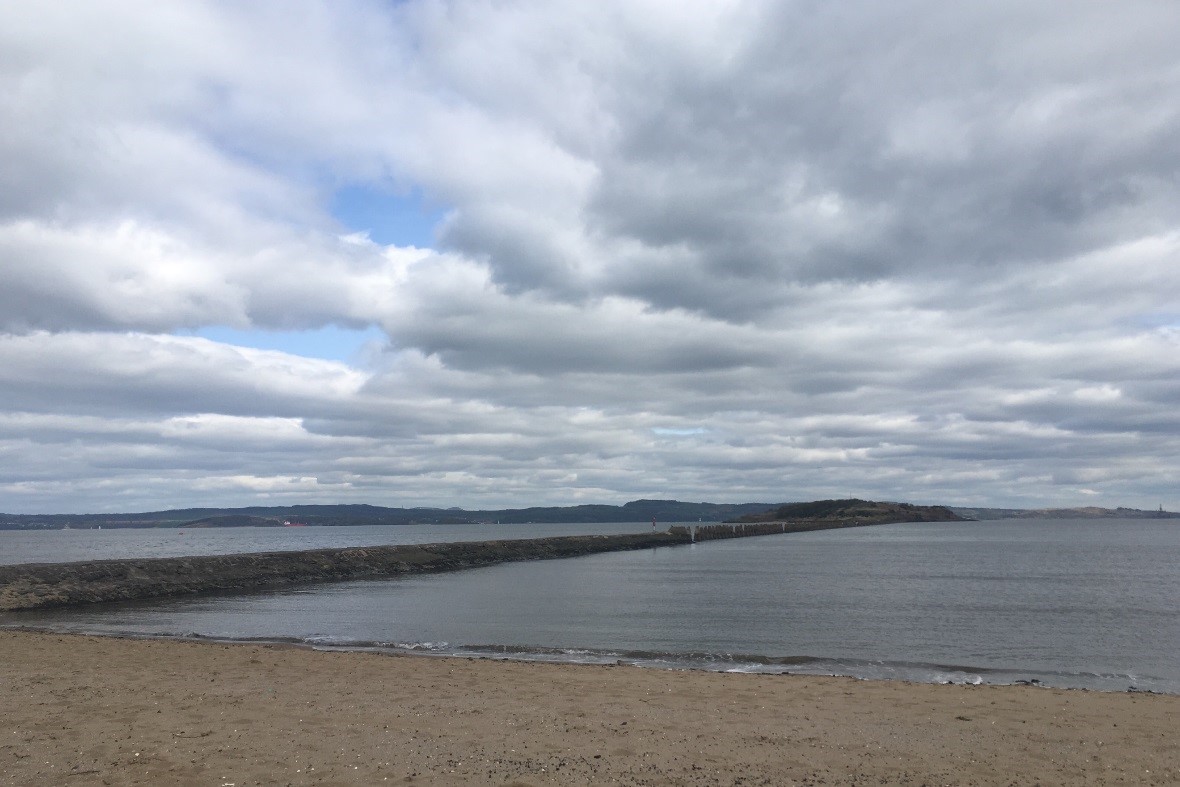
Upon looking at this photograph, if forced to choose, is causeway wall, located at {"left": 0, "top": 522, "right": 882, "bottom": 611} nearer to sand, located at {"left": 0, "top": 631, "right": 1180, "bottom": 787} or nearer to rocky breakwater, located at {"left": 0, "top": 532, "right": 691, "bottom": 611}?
rocky breakwater, located at {"left": 0, "top": 532, "right": 691, "bottom": 611}

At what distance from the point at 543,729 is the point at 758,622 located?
18680mm

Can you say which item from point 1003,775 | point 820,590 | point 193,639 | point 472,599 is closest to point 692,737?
point 1003,775

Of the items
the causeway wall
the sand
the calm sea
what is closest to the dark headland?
the causeway wall

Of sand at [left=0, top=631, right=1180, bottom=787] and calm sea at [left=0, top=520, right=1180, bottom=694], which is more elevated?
sand at [left=0, top=631, right=1180, bottom=787]

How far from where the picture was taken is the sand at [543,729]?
9281 mm

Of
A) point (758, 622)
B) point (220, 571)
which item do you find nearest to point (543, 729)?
point (758, 622)

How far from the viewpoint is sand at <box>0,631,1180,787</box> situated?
9281 millimetres

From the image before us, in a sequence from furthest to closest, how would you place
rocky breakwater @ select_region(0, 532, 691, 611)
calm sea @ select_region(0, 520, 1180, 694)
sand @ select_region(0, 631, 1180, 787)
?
rocky breakwater @ select_region(0, 532, 691, 611)
calm sea @ select_region(0, 520, 1180, 694)
sand @ select_region(0, 631, 1180, 787)

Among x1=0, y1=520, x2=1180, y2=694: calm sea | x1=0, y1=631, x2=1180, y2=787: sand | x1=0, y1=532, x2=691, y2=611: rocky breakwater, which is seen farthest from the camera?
x1=0, y1=532, x2=691, y2=611: rocky breakwater

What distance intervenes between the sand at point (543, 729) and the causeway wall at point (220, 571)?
22443 mm

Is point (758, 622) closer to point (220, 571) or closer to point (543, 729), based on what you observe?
point (543, 729)

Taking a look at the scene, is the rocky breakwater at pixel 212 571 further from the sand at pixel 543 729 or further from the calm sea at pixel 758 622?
the sand at pixel 543 729

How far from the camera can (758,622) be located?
2841cm

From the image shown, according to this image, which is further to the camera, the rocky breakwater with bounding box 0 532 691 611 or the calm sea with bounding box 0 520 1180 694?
the rocky breakwater with bounding box 0 532 691 611
